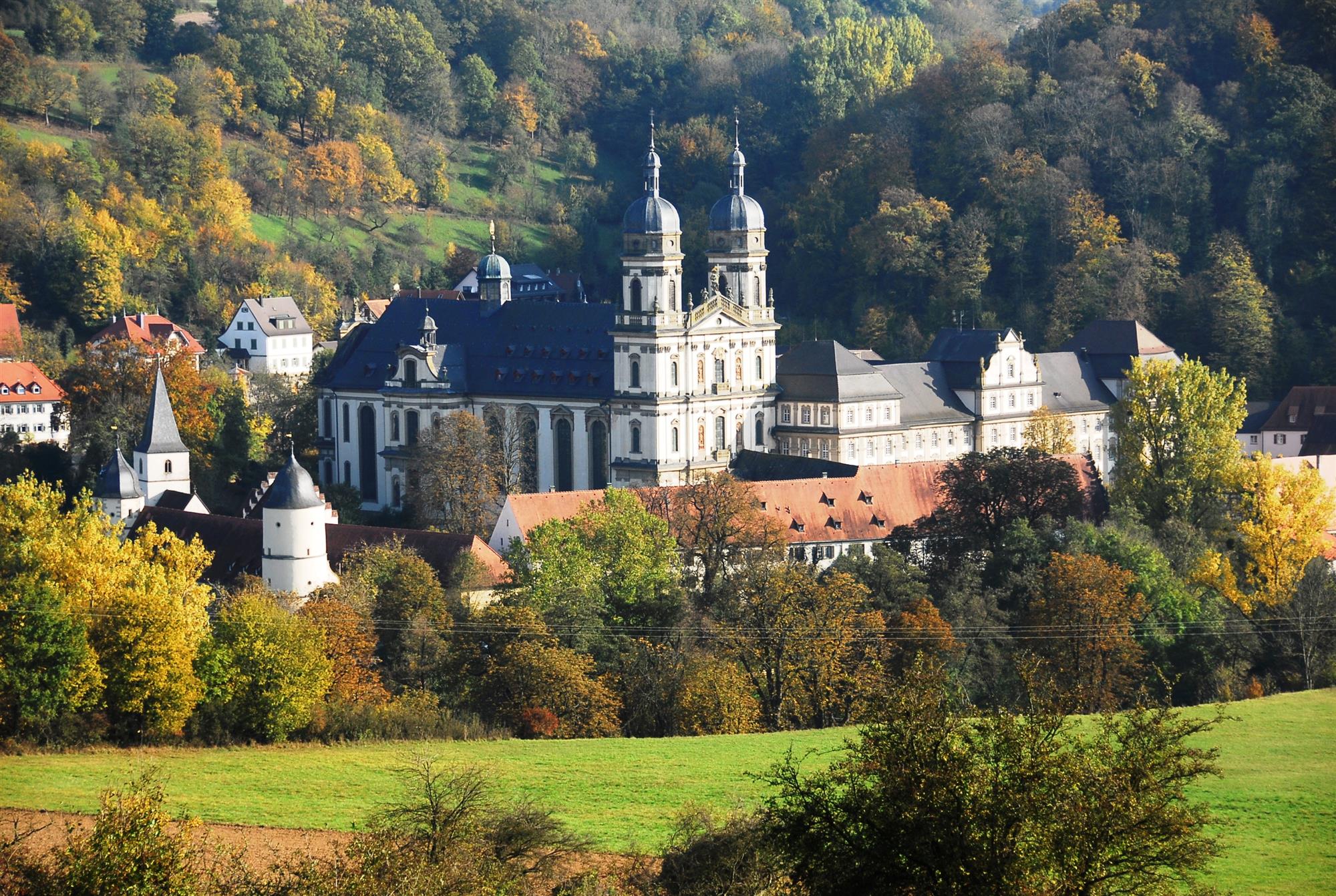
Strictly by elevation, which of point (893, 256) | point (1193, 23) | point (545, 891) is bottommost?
point (545, 891)

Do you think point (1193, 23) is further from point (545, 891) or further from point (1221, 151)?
point (545, 891)

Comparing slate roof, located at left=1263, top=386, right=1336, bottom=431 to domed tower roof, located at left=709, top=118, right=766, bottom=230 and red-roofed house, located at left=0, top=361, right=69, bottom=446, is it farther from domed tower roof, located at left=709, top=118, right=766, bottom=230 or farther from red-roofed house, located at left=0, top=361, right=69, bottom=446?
red-roofed house, located at left=0, top=361, right=69, bottom=446

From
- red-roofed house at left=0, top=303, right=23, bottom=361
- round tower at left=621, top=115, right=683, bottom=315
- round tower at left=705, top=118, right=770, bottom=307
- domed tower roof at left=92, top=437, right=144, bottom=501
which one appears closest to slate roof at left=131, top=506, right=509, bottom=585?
domed tower roof at left=92, top=437, right=144, bottom=501

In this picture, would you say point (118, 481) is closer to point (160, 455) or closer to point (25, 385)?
point (160, 455)

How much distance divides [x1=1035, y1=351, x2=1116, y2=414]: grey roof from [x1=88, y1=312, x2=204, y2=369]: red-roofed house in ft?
102

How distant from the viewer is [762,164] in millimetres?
132000

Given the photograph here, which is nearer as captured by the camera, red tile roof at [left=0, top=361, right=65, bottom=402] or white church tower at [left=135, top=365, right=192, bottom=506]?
white church tower at [left=135, top=365, right=192, bottom=506]

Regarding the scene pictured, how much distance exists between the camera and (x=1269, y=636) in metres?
63.7

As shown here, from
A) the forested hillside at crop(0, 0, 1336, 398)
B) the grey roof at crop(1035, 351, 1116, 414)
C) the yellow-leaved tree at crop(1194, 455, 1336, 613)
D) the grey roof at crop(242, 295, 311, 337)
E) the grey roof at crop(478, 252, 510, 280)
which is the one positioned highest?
the forested hillside at crop(0, 0, 1336, 398)

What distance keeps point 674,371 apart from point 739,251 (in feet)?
21.3

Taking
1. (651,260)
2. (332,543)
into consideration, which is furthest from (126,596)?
(651,260)

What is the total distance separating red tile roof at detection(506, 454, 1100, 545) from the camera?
72000 mm

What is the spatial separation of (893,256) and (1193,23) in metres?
18.4

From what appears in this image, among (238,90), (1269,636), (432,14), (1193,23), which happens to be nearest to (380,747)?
(1269,636)
